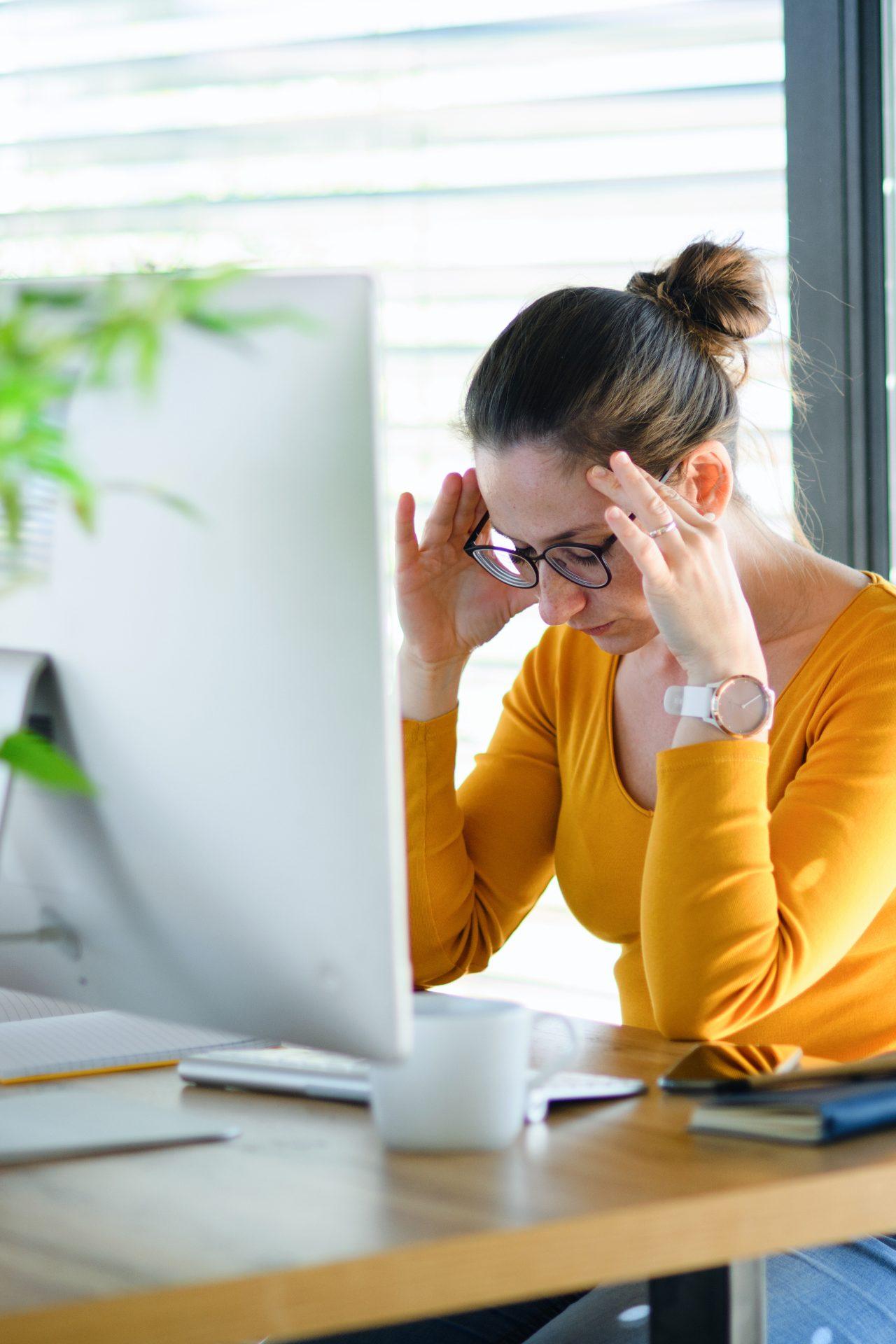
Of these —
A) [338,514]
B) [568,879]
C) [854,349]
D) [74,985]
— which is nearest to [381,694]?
[338,514]

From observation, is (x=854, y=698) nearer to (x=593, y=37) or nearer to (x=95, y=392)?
(x=95, y=392)

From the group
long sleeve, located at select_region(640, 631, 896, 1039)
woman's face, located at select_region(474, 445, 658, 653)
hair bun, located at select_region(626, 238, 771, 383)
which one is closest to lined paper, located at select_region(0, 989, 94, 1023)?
long sleeve, located at select_region(640, 631, 896, 1039)

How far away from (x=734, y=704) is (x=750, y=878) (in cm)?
14

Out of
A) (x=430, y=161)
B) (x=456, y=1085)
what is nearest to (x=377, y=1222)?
(x=456, y=1085)

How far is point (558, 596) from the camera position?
1.37 meters

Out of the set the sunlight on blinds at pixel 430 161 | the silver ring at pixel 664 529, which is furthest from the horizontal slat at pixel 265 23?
the silver ring at pixel 664 529

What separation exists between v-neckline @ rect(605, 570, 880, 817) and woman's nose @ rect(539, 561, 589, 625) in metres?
0.10

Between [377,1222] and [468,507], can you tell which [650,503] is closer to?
[468,507]

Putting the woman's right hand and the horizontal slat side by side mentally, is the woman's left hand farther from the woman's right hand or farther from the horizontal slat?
the horizontal slat

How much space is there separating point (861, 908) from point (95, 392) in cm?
75

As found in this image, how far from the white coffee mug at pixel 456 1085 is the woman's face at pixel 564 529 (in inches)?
25.2

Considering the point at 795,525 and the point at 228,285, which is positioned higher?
the point at 228,285

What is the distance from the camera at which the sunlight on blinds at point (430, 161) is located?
1929mm

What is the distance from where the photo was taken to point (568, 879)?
1.49 m
